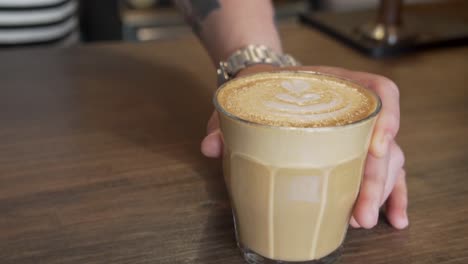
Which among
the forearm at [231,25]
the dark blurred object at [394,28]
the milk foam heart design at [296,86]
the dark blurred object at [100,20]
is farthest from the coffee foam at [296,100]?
the dark blurred object at [100,20]

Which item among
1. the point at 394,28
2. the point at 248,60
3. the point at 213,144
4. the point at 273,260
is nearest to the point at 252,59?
the point at 248,60

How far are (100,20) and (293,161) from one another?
2.03m

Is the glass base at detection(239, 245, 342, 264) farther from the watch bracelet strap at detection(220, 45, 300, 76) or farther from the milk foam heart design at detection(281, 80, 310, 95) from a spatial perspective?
the watch bracelet strap at detection(220, 45, 300, 76)

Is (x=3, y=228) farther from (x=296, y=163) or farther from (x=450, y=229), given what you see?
(x=450, y=229)

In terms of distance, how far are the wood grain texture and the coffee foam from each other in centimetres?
15

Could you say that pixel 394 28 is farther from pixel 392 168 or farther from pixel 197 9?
pixel 392 168

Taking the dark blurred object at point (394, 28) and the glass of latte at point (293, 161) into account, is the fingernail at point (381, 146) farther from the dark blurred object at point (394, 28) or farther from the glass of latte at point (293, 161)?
the dark blurred object at point (394, 28)

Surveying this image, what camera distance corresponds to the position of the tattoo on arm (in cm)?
105

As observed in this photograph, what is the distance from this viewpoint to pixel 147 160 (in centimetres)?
82

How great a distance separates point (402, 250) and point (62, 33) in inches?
46.3

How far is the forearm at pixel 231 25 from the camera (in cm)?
99

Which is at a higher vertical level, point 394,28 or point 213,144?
point 213,144

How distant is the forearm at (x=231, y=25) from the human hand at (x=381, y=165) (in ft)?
0.75

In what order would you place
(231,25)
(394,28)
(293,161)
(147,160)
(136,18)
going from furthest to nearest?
(136,18)
(394,28)
(231,25)
(147,160)
(293,161)
